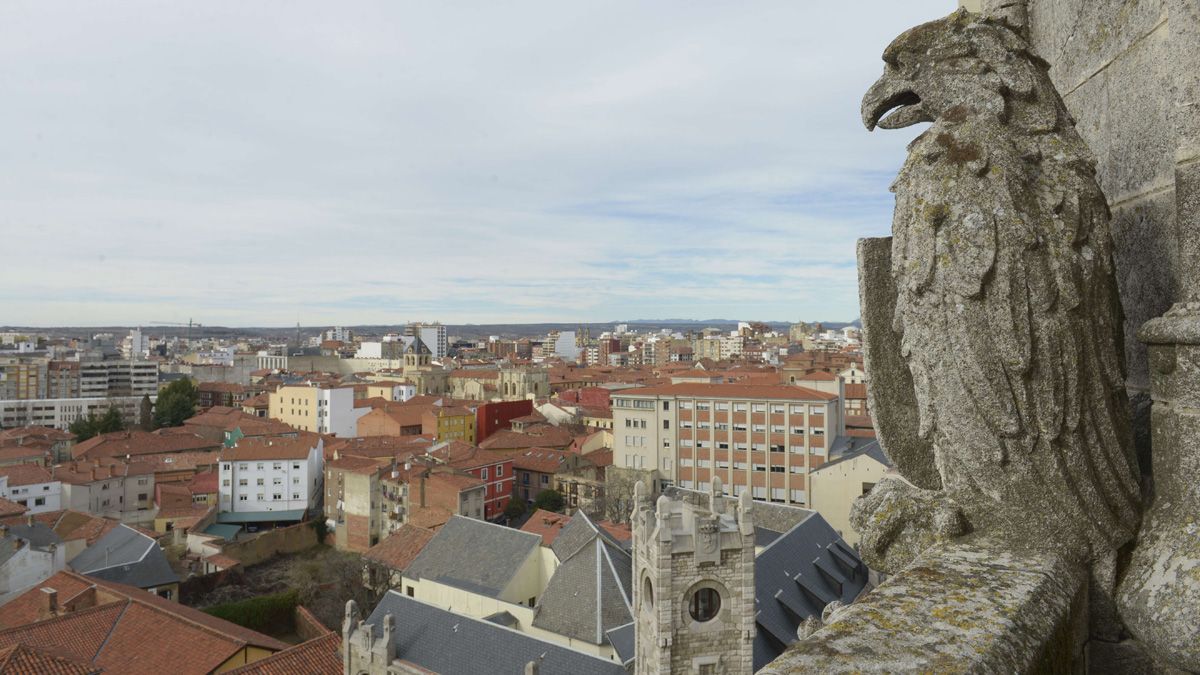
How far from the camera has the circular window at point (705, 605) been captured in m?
13.5

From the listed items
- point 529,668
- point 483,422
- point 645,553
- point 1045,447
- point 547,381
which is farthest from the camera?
point 547,381

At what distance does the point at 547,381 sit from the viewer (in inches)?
3356

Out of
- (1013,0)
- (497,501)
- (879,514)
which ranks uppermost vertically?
(1013,0)

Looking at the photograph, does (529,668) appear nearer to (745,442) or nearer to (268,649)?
(268,649)

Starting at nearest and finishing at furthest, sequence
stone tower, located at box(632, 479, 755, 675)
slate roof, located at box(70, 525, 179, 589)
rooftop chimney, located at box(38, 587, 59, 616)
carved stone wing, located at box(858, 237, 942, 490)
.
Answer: carved stone wing, located at box(858, 237, 942, 490) < stone tower, located at box(632, 479, 755, 675) < rooftop chimney, located at box(38, 587, 59, 616) < slate roof, located at box(70, 525, 179, 589)

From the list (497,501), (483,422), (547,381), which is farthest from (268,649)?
(547,381)

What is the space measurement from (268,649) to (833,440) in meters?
30.4

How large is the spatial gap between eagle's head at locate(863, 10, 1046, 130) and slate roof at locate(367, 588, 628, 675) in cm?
1499

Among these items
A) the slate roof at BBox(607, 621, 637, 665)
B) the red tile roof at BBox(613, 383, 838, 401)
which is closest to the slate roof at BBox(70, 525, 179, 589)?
the slate roof at BBox(607, 621, 637, 665)

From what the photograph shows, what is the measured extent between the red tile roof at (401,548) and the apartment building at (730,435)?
14912mm

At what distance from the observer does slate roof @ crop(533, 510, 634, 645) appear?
787 inches

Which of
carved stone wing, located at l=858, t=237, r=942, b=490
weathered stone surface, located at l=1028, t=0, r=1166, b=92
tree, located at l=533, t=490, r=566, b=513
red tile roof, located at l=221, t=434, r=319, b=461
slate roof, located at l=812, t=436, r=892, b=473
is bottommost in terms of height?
tree, located at l=533, t=490, r=566, b=513

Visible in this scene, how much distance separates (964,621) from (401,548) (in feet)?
103

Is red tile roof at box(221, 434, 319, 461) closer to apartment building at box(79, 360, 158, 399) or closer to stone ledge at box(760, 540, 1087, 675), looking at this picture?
stone ledge at box(760, 540, 1087, 675)
